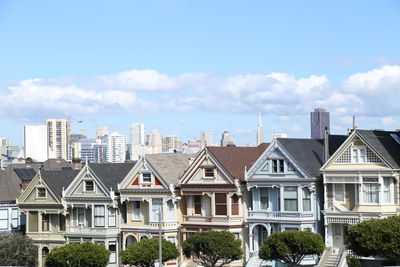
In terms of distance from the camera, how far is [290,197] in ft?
201

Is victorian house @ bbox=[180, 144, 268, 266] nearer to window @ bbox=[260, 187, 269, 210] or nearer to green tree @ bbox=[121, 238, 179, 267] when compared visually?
window @ bbox=[260, 187, 269, 210]

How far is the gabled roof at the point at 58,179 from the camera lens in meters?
72.2

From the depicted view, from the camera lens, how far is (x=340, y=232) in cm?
6006

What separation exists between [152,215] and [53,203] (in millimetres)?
9058

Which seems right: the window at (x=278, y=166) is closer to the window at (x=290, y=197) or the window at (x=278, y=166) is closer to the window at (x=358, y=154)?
the window at (x=290, y=197)

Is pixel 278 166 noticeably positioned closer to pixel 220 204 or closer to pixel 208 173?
pixel 220 204

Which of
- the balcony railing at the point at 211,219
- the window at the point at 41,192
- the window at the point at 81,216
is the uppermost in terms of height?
the window at the point at 41,192

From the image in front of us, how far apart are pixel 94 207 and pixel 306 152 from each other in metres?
17.0

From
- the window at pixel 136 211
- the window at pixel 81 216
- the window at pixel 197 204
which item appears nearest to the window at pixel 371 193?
the window at pixel 197 204

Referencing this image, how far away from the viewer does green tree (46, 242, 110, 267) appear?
62719 millimetres

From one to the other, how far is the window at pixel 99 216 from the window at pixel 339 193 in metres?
18.7

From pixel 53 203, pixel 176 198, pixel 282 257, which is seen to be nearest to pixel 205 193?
pixel 176 198

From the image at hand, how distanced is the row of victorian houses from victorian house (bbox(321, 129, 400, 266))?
0.20ft

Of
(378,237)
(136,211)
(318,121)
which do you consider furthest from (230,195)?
(318,121)
